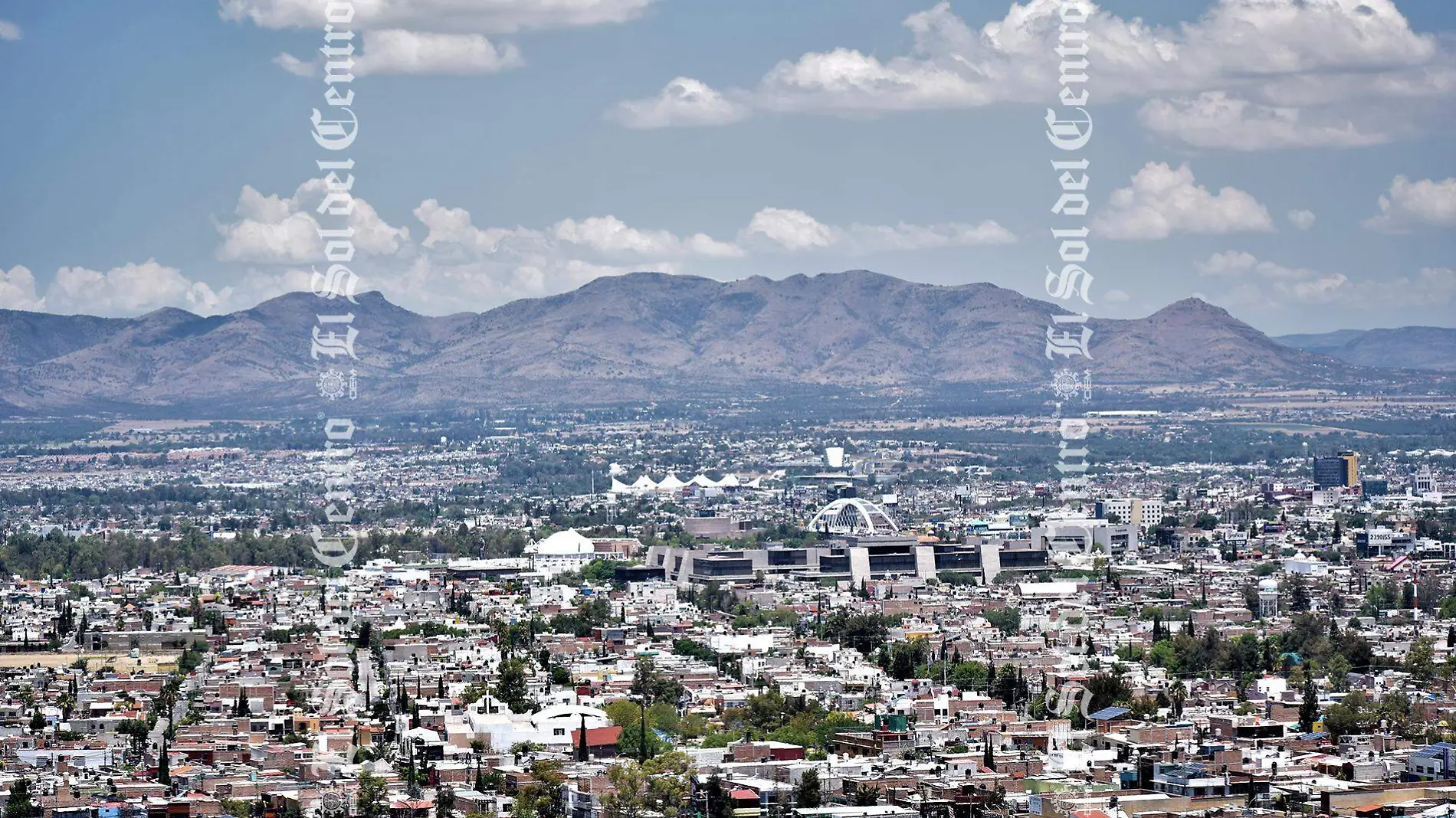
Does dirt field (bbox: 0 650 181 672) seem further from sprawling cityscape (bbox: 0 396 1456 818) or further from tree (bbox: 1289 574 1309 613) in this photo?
tree (bbox: 1289 574 1309 613)

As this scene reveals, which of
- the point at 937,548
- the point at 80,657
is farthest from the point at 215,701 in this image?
the point at 937,548

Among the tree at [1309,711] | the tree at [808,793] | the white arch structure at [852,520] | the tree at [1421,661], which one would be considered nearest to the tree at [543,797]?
the tree at [808,793]

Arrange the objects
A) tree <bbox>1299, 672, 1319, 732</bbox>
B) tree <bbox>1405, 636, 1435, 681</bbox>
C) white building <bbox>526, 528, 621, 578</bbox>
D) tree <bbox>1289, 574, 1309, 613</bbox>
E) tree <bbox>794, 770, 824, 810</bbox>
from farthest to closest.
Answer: white building <bbox>526, 528, 621, 578</bbox>
tree <bbox>1289, 574, 1309, 613</bbox>
tree <bbox>1405, 636, 1435, 681</bbox>
tree <bbox>1299, 672, 1319, 732</bbox>
tree <bbox>794, 770, 824, 810</bbox>

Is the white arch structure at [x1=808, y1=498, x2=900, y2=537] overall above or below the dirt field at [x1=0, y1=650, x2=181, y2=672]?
above

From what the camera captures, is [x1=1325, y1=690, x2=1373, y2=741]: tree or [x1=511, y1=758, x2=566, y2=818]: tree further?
[x1=1325, y1=690, x2=1373, y2=741]: tree

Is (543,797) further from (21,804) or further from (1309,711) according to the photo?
(1309,711)

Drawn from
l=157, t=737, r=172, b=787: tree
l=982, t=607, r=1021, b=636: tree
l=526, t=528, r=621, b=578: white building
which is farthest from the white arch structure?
l=157, t=737, r=172, b=787: tree
